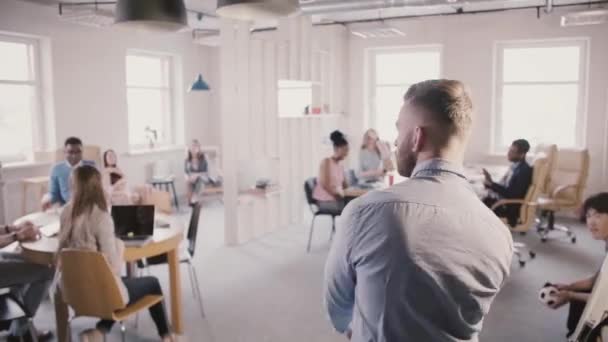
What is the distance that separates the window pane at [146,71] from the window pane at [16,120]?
1748 millimetres

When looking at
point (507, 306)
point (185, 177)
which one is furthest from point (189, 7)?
point (507, 306)

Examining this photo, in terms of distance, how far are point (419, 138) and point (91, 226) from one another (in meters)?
2.37

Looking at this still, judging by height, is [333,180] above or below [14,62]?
below

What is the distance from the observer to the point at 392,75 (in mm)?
9508

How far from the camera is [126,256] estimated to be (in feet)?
11.2

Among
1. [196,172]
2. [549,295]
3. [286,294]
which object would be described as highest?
[196,172]

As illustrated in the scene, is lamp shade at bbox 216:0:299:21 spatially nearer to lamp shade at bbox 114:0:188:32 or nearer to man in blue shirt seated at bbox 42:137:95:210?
lamp shade at bbox 114:0:188:32

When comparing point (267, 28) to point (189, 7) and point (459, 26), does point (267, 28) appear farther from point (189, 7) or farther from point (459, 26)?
point (459, 26)

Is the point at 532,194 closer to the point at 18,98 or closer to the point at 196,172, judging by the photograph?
the point at 196,172

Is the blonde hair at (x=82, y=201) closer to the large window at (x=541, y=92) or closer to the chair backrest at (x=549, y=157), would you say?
the chair backrest at (x=549, y=157)

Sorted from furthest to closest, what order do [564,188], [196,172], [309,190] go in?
[196,172]
[564,188]
[309,190]

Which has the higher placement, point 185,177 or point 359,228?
point 359,228

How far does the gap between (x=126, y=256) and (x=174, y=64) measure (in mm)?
6739

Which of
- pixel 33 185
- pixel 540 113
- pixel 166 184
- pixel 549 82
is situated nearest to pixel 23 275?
pixel 33 185
